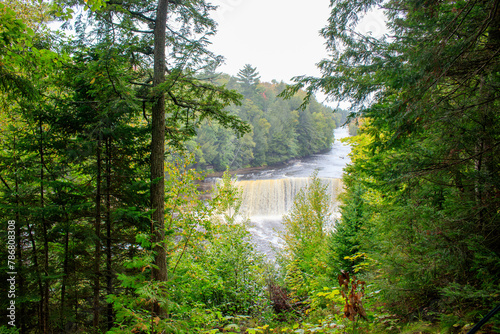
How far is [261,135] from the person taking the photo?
126 ft

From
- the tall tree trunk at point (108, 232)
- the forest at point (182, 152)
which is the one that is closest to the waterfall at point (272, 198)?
the forest at point (182, 152)

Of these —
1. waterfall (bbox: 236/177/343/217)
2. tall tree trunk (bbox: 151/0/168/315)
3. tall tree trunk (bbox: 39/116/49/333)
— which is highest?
tall tree trunk (bbox: 151/0/168/315)

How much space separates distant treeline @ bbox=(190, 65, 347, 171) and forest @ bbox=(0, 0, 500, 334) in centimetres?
2650

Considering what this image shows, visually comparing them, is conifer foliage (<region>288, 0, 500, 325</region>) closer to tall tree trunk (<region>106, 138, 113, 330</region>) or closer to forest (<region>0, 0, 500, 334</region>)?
forest (<region>0, 0, 500, 334</region>)

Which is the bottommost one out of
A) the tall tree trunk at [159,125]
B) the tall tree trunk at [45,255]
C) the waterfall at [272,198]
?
the waterfall at [272,198]

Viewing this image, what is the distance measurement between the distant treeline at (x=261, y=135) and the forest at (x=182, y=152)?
26.5 m

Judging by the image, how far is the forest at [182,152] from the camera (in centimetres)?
239

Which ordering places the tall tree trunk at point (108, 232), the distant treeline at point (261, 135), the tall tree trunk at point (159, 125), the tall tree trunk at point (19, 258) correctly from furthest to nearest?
the distant treeline at point (261, 135)
the tall tree trunk at point (159, 125)
the tall tree trunk at point (108, 232)
the tall tree trunk at point (19, 258)

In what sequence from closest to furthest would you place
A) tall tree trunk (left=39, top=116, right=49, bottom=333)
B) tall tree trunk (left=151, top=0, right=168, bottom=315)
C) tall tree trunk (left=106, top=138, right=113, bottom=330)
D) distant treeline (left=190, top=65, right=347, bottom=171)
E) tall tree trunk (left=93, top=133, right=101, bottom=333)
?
tall tree trunk (left=39, top=116, right=49, bottom=333) < tall tree trunk (left=93, top=133, right=101, bottom=333) < tall tree trunk (left=106, top=138, right=113, bottom=330) < tall tree trunk (left=151, top=0, right=168, bottom=315) < distant treeline (left=190, top=65, right=347, bottom=171)

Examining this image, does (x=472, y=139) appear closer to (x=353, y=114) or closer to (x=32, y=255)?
(x=353, y=114)

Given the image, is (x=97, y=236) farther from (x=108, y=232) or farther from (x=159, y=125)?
(x=159, y=125)

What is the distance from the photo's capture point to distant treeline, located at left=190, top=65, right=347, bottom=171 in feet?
112

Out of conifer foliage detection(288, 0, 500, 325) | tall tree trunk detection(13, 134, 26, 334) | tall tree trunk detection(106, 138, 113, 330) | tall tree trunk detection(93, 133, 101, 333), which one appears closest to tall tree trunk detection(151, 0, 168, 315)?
tall tree trunk detection(106, 138, 113, 330)

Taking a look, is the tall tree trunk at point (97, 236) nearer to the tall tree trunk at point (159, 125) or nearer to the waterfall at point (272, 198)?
the tall tree trunk at point (159, 125)
